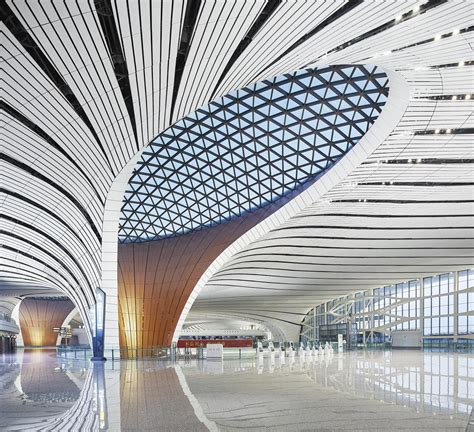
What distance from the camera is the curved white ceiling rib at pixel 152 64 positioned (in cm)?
1241

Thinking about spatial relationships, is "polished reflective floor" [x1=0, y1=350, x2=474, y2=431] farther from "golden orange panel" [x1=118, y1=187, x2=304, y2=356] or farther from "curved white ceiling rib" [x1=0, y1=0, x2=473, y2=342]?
"golden orange panel" [x1=118, y1=187, x2=304, y2=356]

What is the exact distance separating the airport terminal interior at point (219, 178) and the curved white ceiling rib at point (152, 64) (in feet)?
0.23

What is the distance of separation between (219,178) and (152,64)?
21512 mm

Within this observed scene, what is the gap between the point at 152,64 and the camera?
47.8 ft

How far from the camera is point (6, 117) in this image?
16.8 m

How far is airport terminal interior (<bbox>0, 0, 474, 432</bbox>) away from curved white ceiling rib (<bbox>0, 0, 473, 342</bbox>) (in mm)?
71

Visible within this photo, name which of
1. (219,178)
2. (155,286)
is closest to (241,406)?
(219,178)

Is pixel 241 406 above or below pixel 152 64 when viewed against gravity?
below

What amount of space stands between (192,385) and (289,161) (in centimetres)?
2083

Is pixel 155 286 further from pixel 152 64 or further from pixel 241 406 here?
pixel 241 406

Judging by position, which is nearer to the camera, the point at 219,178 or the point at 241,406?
the point at 241,406

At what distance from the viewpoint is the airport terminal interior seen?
1138 centimetres

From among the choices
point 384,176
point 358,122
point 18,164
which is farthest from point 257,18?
point 384,176

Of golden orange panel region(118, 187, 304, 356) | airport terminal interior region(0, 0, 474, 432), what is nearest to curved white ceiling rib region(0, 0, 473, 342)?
airport terminal interior region(0, 0, 474, 432)
